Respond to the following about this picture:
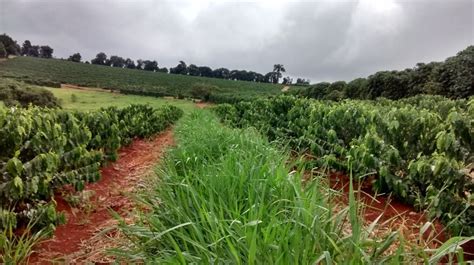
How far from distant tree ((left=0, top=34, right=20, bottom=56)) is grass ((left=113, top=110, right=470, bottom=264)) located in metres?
65.5

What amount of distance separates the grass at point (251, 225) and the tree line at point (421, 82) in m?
19.0

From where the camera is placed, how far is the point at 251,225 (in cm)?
192

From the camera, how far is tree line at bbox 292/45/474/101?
2300cm

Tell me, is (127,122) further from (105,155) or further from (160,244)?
(160,244)

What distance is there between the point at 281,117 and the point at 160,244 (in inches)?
308

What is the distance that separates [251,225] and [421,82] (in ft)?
93.5

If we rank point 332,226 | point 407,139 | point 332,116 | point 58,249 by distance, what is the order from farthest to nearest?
point 332,116, point 407,139, point 58,249, point 332,226

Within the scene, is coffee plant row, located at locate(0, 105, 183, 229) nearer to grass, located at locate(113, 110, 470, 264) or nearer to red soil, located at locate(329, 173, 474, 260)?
grass, located at locate(113, 110, 470, 264)

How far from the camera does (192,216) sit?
8.14 feet

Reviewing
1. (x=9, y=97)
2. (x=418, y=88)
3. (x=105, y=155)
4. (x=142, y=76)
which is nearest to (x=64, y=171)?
(x=105, y=155)

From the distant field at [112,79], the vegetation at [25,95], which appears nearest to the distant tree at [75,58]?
the distant field at [112,79]

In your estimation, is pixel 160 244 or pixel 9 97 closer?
pixel 160 244

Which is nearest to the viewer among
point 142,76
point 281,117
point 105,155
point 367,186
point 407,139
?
point 407,139

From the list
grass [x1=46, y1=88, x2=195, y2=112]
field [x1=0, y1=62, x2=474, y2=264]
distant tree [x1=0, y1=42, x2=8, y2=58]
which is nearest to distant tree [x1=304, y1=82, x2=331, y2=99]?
grass [x1=46, y1=88, x2=195, y2=112]
